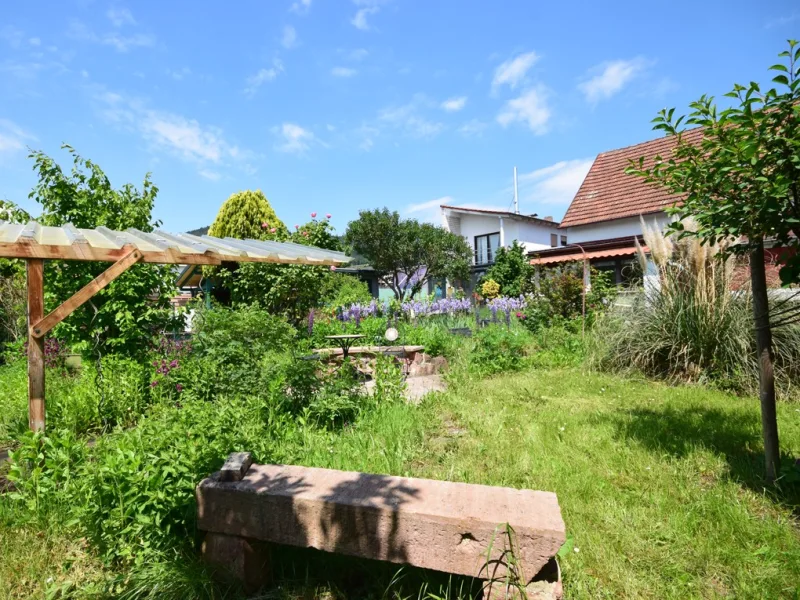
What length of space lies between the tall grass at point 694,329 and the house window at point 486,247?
2102cm

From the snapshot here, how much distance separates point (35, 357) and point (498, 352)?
6.00 meters

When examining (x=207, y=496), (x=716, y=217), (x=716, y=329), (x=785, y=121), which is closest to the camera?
(x=207, y=496)

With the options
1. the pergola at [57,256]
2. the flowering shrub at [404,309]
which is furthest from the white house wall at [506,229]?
the pergola at [57,256]

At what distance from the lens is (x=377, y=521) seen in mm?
1843

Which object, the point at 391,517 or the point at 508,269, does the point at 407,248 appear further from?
the point at 391,517

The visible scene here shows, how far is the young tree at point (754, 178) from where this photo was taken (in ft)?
7.23

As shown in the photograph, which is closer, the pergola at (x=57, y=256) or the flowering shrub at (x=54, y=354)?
Answer: the pergola at (x=57, y=256)

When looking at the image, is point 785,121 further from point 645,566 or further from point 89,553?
point 89,553

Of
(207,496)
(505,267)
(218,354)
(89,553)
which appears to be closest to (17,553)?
(89,553)

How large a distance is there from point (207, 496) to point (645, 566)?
7.12 ft

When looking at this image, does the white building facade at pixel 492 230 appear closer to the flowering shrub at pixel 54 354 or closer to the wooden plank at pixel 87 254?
the flowering shrub at pixel 54 354

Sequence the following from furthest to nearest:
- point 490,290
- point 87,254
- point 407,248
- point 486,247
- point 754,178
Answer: point 486,247 < point 407,248 < point 490,290 < point 87,254 < point 754,178

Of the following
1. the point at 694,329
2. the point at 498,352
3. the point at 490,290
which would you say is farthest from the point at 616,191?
the point at 694,329

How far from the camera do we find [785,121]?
2.30m
